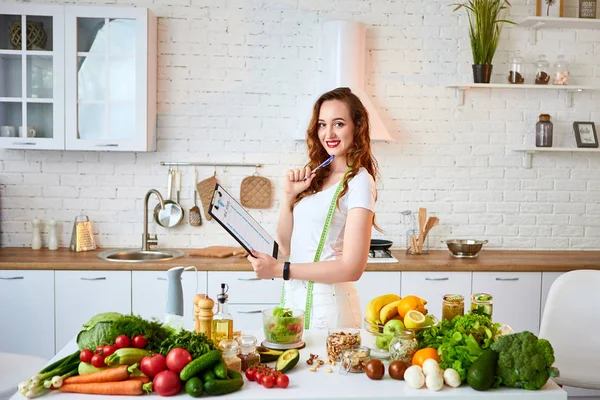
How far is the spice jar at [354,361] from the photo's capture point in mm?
2084

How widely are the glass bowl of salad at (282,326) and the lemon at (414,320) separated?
1.21ft

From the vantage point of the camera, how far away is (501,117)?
4719 millimetres

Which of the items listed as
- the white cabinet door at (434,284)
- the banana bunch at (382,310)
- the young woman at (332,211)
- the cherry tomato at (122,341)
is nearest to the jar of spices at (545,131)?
the white cabinet door at (434,284)

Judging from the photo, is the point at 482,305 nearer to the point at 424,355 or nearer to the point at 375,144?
the point at 424,355

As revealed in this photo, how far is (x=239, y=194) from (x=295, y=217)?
6.30ft

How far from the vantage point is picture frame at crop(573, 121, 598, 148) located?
15.3ft

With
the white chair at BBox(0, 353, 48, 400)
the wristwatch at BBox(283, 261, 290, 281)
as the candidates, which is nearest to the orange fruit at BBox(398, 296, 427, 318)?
the wristwatch at BBox(283, 261, 290, 281)

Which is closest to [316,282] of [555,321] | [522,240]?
[555,321]

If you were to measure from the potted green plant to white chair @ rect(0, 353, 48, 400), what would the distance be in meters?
3.31

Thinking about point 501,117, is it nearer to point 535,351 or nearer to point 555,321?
point 555,321

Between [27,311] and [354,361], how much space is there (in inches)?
102

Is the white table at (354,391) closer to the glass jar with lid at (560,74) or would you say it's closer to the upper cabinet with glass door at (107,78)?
the upper cabinet with glass door at (107,78)

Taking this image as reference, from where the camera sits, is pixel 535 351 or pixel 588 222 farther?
pixel 588 222

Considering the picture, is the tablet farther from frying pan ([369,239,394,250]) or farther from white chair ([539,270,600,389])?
frying pan ([369,239,394,250])
